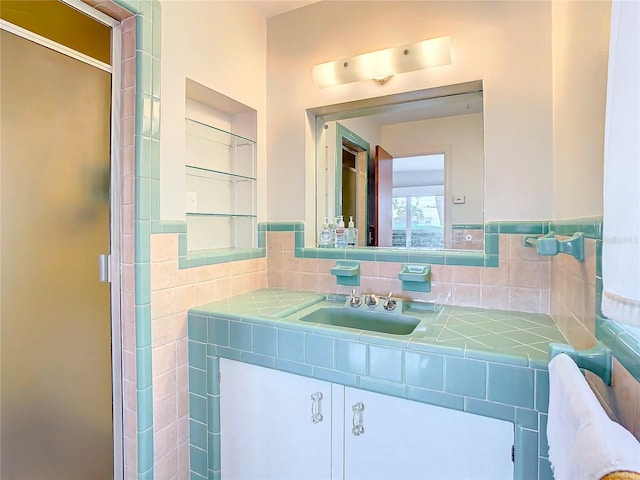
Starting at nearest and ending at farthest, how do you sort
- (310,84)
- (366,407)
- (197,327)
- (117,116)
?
1. (366,407)
2. (117,116)
3. (197,327)
4. (310,84)

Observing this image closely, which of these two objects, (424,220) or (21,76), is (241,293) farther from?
(21,76)

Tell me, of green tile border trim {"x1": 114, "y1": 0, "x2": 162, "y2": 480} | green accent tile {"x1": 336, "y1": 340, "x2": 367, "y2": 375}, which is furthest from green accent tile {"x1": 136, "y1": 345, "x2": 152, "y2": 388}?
green accent tile {"x1": 336, "y1": 340, "x2": 367, "y2": 375}

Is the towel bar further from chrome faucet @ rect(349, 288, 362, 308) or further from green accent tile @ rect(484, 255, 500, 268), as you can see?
chrome faucet @ rect(349, 288, 362, 308)

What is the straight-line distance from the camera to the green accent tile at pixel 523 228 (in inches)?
51.3

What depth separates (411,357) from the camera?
3.15 feet

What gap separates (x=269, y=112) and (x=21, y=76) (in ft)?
3.49

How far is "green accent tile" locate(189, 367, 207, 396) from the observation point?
133 cm

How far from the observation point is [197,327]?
4.43 ft

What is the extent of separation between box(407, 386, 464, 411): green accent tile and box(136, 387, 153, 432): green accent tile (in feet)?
3.13

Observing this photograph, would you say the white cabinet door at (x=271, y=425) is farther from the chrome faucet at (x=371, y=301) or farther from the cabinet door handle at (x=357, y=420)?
the chrome faucet at (x=371, y=301)

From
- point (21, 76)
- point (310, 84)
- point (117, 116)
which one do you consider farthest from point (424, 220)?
point (21, 76)

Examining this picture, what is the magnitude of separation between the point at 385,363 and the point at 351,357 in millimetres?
111

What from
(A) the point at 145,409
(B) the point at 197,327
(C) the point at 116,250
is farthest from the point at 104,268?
(A) the point at 145,409

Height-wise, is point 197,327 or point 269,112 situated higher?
point 269,112
